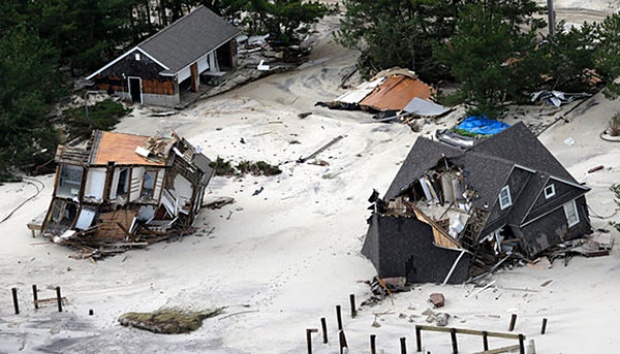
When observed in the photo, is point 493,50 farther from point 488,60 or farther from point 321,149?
point 321,149

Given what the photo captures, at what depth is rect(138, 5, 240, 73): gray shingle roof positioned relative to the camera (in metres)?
52.6

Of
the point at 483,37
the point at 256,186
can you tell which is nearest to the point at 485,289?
the point at 256,186

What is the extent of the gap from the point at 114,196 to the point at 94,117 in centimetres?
1305

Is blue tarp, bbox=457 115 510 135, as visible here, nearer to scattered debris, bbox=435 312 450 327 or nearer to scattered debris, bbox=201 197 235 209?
scattered debris, bbox=201 197 235 209

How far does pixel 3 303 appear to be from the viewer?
3353 centimetres

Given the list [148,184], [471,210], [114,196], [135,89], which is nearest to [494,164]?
[471,210]

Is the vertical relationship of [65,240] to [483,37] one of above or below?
below

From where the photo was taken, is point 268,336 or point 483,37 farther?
point 483,37

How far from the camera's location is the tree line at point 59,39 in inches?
1783

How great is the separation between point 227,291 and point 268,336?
3.61m

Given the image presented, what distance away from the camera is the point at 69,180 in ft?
125

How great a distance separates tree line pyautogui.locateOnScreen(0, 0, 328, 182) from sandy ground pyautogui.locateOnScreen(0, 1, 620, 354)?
2.78 meters

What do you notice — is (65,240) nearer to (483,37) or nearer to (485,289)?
(485,289)

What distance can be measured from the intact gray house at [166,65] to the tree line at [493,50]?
8.03 metres
